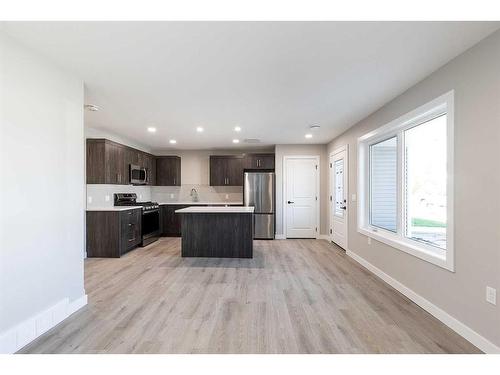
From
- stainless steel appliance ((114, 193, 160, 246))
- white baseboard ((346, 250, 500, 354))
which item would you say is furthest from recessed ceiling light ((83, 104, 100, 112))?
white baseboard ((346, 250, 500, 354))

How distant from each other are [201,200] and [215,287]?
171 inches

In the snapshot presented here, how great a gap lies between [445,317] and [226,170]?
5.44 meters

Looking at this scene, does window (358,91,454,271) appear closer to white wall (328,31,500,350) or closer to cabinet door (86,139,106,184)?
white wall (328,31,500,350)

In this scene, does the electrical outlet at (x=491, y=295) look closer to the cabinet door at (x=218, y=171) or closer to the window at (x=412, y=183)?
the window at (x=412, y=183)

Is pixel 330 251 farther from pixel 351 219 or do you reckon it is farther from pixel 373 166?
pixel 373 166

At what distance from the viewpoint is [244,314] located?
246 centimetres

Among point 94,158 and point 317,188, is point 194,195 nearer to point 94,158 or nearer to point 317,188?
point 94,158

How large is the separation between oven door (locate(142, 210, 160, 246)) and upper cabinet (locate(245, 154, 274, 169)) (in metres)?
2.63

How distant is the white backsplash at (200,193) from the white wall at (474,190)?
17.2 feet

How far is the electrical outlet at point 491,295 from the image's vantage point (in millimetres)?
1830

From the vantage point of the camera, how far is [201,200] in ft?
24.0

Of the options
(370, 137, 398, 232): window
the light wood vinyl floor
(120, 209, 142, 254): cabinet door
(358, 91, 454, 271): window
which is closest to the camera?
the light wood vinyl floor

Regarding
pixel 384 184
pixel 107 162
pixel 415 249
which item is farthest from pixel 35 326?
pixel 384 184

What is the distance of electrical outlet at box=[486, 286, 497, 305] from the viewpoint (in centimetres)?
183
